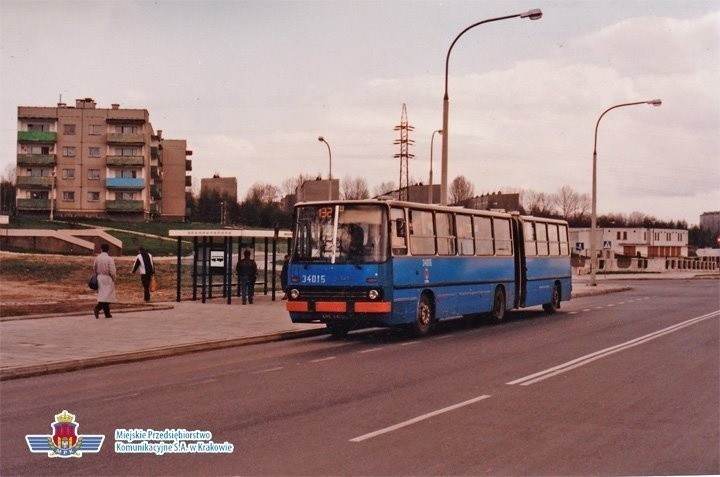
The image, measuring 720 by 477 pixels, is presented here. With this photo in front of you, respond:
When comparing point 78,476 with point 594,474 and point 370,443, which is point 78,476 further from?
point 594,474

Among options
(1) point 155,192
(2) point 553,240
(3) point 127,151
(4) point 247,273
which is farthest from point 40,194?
(2) point 553,240

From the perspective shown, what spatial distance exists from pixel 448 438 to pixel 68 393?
5.35 m

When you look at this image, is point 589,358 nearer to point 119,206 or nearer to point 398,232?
point 398,232

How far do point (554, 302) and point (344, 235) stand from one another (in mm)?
12146

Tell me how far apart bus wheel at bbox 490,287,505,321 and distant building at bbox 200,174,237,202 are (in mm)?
127114

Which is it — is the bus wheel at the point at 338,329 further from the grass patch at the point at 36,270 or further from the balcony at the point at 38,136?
the balcony at the point at 38,136

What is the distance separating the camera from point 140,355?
15.7 meters

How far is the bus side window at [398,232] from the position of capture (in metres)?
19.1

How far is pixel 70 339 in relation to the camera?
17.7 metres

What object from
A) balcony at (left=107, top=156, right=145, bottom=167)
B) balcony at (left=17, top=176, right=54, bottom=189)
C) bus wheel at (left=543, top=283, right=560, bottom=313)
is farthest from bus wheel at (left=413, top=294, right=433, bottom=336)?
balcony at (left=17, top=176, right=54, bottom=189)

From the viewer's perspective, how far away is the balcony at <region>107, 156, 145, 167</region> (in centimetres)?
10819

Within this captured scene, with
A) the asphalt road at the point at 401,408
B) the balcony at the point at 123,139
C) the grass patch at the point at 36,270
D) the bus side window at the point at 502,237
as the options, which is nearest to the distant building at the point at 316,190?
the bus side window at the point at 502,237

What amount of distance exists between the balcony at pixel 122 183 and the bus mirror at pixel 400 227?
94.1m

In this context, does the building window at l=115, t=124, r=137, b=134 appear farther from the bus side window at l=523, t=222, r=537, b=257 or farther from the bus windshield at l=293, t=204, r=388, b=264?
the bus windshield at l=293, t=204, r=388, b=264
